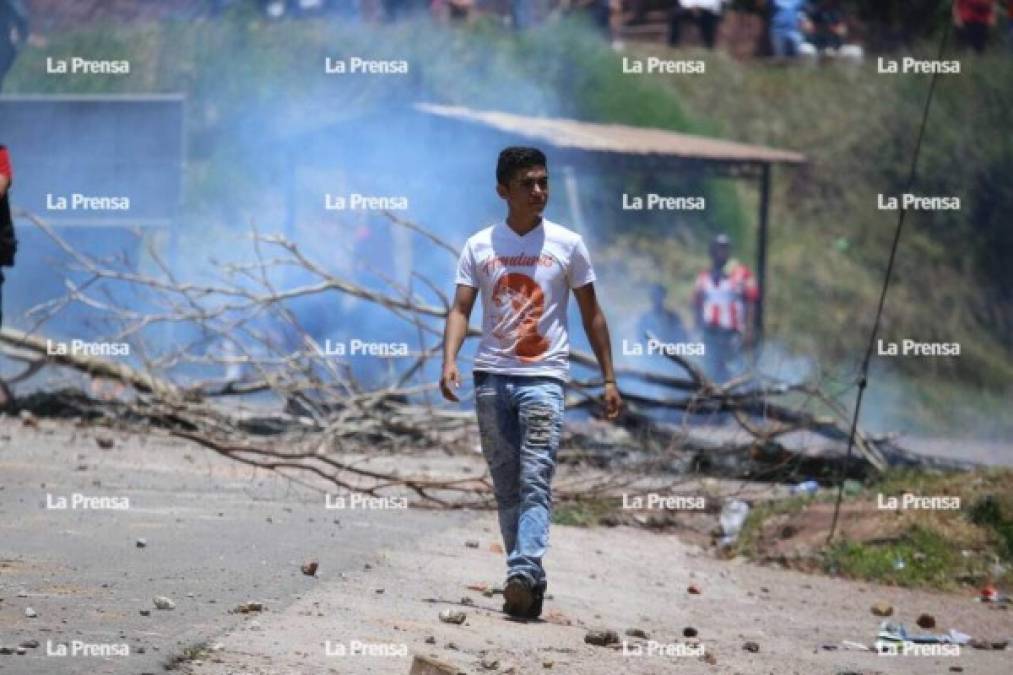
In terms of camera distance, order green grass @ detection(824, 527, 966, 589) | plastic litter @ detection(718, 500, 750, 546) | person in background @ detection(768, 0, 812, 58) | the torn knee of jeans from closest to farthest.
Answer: the torn knee of jeans < green grass @ detection(824, 527, 966, 589) < plastic litter @ detection(718, 500, 750, 546) < person in background @ detection(768, 0, 812, 58)

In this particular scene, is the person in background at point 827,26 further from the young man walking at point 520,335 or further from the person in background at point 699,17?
the young man walking at point 520,335

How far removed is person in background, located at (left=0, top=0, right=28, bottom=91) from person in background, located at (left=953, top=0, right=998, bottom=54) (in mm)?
12100

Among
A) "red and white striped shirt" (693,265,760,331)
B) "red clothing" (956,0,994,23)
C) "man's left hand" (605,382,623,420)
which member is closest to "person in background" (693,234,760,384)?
"red and white striped shirt" (693,265,760,331)

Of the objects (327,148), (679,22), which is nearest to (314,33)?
(327,148)

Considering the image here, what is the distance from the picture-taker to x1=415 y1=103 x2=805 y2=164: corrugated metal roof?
1945 cm

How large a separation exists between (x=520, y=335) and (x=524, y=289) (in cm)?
18

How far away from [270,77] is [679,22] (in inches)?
225

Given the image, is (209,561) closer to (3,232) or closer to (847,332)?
(3,232)

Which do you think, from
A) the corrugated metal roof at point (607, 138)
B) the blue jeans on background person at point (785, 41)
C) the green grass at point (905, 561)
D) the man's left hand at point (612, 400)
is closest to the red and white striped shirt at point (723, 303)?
the corrugated metal roof at point (607, 138)

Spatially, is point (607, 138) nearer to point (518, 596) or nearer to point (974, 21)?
point (974, 21)

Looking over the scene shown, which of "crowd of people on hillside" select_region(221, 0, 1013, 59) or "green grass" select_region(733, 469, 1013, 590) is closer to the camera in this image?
"green grass" select_region(733, 469, 1013, 590)

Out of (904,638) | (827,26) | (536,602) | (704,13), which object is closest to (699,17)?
(704,13)

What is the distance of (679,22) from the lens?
→ 23.9 meters

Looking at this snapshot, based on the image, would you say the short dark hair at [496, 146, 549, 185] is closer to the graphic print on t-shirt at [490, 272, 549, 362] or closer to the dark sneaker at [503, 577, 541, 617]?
the graphic print on t-shirt at [490, 272, 549, 362]
